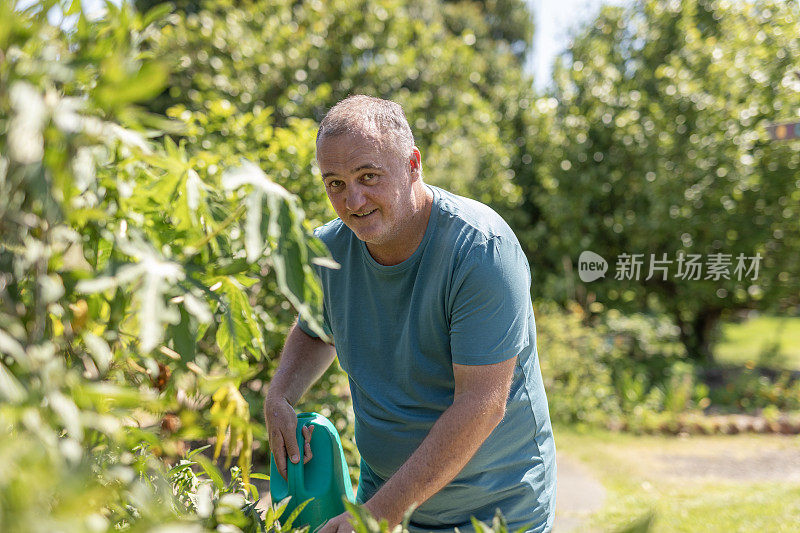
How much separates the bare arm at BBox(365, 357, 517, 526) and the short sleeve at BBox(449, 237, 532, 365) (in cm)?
3

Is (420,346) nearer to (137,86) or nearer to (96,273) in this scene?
(96,273)

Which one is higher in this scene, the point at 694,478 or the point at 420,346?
the point at 420,346

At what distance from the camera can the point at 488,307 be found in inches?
56.9

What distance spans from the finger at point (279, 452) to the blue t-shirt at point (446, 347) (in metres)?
0.24

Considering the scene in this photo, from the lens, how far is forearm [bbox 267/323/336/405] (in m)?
1.80

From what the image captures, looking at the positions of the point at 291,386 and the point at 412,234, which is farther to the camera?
the point at 291,386

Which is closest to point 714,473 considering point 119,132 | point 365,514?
point 365,514

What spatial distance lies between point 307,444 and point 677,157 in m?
6.67

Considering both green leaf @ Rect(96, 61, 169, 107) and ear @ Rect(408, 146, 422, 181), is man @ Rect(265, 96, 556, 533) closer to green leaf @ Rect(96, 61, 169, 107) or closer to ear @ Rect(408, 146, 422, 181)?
ear @ Rect(408, 146, 422, 181)

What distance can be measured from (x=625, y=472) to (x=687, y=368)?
2.45 m

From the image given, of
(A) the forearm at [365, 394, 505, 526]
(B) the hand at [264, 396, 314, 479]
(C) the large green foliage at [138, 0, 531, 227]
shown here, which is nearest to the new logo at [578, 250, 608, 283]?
(C) the large green foliage at [138, 0, 531, 227]

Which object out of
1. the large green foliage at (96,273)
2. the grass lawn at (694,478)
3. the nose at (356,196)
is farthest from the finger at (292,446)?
the grass lawn at (694,478)

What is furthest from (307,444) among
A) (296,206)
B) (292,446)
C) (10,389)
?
(10,389)

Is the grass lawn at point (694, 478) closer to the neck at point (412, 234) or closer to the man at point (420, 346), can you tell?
the man at point (420, 346)
